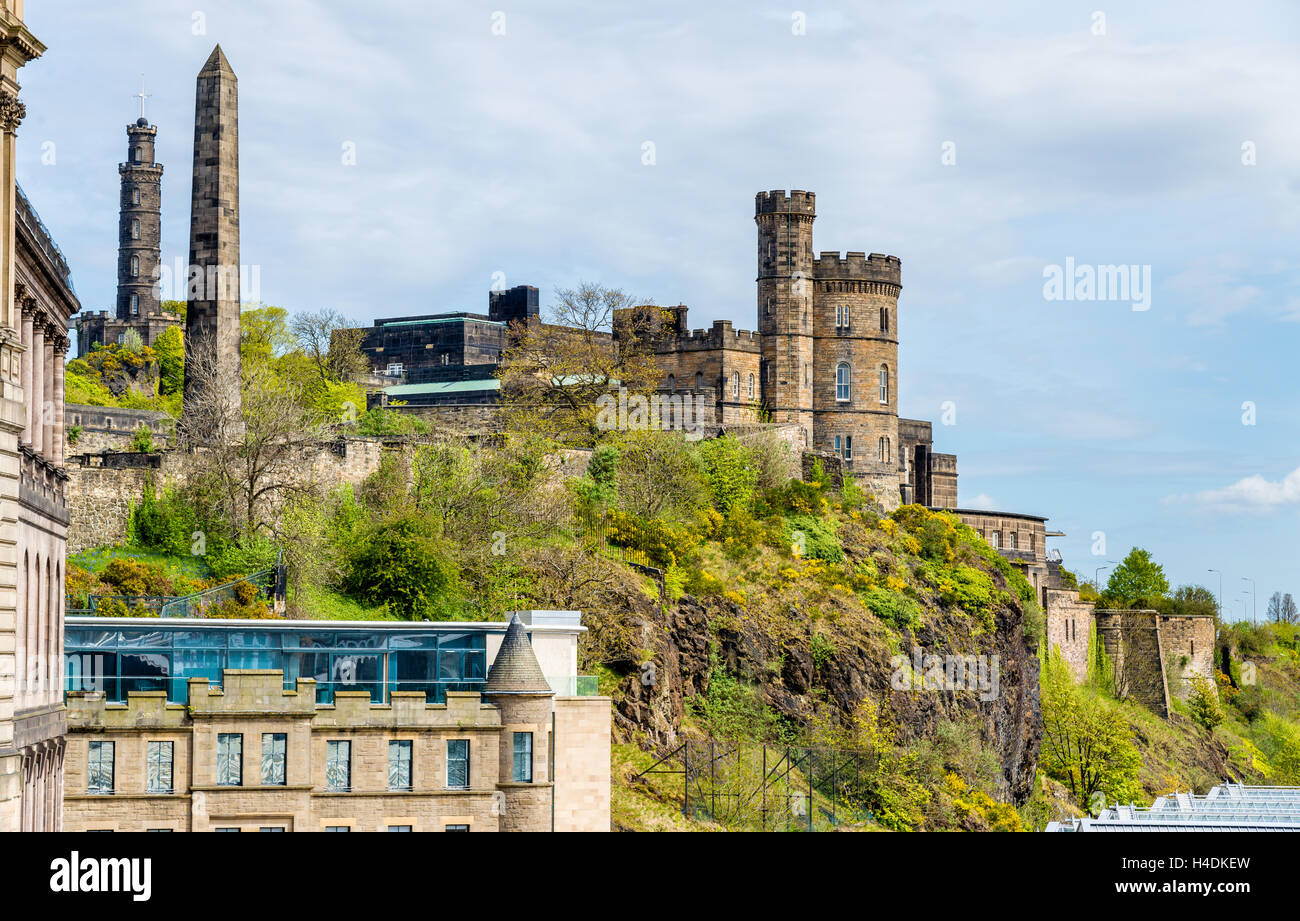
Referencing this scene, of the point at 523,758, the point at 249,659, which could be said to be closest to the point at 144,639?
the point at 249,659

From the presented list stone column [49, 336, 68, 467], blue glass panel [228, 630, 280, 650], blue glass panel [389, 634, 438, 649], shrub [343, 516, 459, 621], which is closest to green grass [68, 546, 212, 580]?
shrub [343, 516, 459, 621]

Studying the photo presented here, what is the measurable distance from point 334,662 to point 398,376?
44505 millimetres

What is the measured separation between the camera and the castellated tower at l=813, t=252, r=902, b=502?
74.2 meters

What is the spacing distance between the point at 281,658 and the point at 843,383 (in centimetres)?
3923

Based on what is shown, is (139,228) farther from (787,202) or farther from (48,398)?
(48,398)

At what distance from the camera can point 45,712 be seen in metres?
25.6

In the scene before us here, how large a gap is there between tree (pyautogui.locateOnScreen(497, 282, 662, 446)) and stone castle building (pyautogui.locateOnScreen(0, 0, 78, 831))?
33951 millimetres

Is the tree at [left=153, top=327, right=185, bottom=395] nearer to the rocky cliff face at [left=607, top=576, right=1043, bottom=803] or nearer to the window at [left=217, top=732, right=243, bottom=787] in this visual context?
the rocky cliff face at [left=607, top=576, right=1043, bottom=803]

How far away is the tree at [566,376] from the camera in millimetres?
65438

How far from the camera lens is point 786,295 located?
241 ft

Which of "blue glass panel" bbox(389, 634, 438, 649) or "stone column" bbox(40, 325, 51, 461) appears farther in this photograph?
"blue glass panel" bbox(389, 634, 438, 649)

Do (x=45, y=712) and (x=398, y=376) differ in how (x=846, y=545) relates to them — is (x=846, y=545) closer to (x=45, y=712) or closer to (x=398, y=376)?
(x=398, y=376)

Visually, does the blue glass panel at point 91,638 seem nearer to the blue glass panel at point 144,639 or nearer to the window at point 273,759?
the blue glass panel at point 144,639
